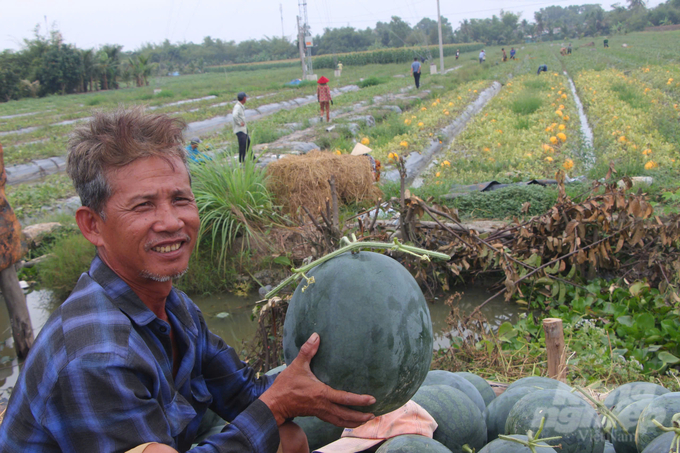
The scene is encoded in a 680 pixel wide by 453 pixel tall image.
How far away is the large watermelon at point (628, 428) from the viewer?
1703mm

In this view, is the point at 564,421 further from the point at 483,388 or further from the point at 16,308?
the point at 16,308

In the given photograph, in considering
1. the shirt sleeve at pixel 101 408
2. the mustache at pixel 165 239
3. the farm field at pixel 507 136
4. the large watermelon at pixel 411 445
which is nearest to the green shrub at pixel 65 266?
the farm field at pixel 507 136

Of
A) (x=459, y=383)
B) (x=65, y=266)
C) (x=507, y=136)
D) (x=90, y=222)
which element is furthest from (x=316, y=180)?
(x=507, y=136)

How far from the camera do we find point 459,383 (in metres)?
2.09

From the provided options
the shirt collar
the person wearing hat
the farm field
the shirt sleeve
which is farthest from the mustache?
the person wearing hat

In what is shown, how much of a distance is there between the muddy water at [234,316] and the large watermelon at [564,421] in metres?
2.34

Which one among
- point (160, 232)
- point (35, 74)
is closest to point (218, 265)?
point (160, 232)

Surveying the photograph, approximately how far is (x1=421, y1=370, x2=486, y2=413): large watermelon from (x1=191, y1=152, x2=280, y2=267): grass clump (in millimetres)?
3843

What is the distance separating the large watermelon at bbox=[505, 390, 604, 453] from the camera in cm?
159

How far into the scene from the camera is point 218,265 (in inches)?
230

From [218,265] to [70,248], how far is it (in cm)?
202

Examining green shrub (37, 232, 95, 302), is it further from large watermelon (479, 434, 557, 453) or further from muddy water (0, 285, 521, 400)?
large watermelon (479, 434, 557, 453)

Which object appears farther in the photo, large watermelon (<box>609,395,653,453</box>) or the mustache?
large watermelon (<box>609,395,653,453</box>)

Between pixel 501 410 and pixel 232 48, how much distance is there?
110212mm
